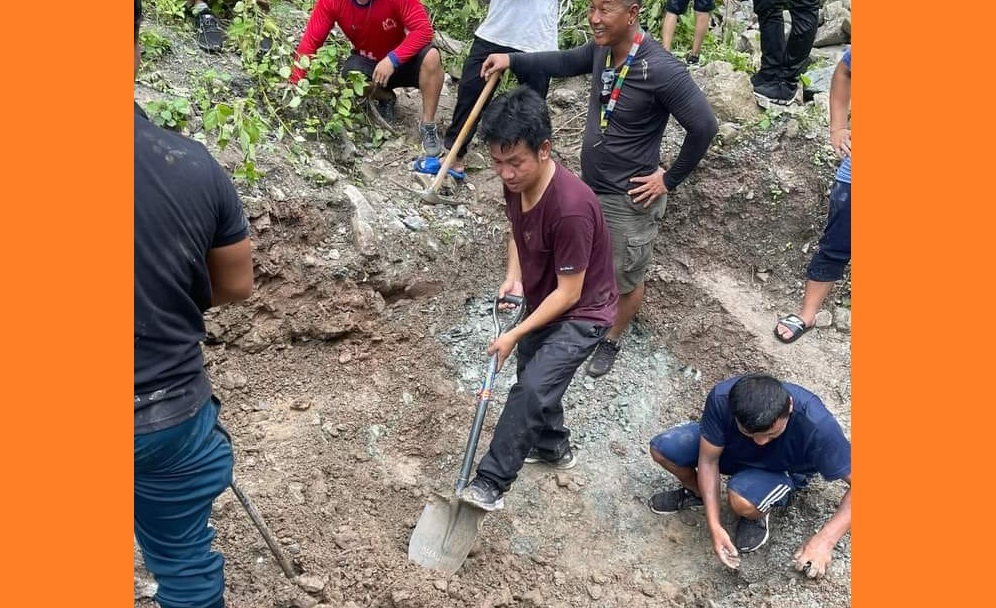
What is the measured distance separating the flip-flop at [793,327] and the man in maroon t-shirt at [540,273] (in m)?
1.56

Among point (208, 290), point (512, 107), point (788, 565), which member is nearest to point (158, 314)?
point (208, 290)

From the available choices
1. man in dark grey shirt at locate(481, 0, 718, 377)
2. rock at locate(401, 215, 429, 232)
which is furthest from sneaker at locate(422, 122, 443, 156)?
man in dark grey shirt at locate(481, 0, 718, 377)

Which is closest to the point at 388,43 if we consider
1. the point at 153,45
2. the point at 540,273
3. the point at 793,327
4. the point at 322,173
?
the point at 322,173

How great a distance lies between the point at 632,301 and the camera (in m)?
4.20

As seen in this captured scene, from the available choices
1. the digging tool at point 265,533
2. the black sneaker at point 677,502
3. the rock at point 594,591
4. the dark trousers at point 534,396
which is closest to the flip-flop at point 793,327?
the black sneaker at point 677,502

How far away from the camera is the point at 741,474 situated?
3.21 meters

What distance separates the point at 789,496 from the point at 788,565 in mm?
320

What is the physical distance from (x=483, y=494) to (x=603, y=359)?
1.51 meters

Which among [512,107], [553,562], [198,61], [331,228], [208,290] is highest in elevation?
[512,107]

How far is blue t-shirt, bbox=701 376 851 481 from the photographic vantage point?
2.95m

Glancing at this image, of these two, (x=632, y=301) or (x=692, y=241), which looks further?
(x=692, y=241)

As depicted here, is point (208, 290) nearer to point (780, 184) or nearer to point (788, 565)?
point (788, 565)

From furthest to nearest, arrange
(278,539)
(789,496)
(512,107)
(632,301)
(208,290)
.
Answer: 1. (632,301)
2. (789,496)
3. (278,539)
4. (512,107)
5. (208,290)

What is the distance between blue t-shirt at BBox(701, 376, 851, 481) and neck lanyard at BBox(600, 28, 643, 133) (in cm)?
142
